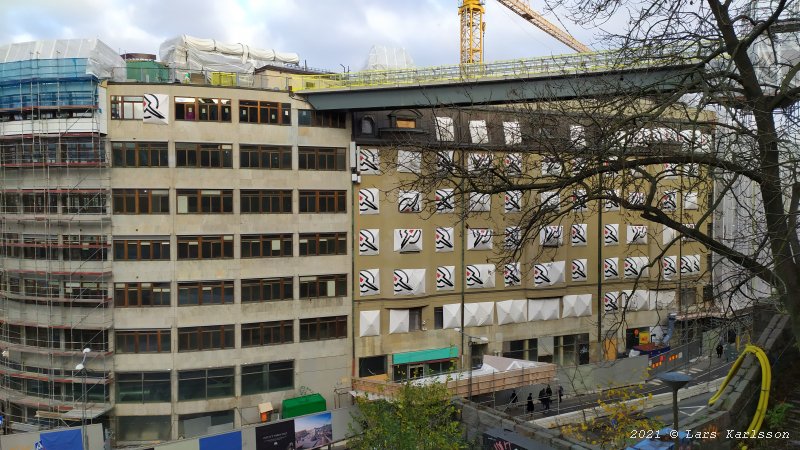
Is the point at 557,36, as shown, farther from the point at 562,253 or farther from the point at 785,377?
the point at 785,377

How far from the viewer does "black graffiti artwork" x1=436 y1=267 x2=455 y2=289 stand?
37250mm

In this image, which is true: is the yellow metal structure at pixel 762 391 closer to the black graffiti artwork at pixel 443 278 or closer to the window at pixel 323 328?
the black graffiti artwork at pixel 443 278

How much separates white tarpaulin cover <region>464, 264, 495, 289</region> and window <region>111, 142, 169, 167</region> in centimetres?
1943

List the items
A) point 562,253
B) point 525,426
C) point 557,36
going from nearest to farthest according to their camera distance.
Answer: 1. point 525,426
2. point 562,253
3. point 557,36

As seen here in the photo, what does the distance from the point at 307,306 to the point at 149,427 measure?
1055 centimetres

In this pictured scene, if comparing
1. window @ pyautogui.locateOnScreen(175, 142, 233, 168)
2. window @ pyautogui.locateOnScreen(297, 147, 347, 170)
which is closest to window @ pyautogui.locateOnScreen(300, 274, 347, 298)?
window @ pyautogui.locateOnScreen(297, 147, 347, 170)

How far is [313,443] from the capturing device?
85.1 feet

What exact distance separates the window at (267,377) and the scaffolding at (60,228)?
23.3 feet

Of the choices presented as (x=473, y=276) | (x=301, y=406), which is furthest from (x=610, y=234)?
(x=301, y=406)

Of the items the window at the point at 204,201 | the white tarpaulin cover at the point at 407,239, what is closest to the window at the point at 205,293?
the window at the point at 204,201

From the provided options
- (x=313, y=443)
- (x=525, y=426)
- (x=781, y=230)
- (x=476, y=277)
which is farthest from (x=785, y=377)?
(x=476, y=277)

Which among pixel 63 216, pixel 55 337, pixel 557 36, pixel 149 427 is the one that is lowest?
pixel 149 427

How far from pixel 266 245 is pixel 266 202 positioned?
2482 mm

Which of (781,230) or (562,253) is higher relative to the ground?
(781,230)
